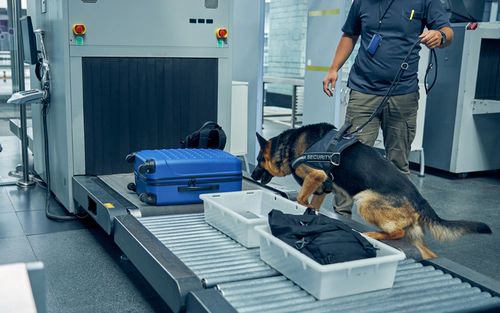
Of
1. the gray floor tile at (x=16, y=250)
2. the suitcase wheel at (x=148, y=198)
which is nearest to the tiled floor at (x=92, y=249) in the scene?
the gray floor tile at (x=16, y=250)

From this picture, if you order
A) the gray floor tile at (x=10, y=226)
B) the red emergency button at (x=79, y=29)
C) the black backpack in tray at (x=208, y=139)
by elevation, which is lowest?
the gray floor tile at (x=10, y=226)

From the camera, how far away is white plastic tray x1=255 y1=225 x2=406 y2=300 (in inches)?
67.9

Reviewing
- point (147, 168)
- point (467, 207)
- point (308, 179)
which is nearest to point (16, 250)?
point (147, 168)

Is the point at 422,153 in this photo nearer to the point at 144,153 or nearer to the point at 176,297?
the point at 144,153

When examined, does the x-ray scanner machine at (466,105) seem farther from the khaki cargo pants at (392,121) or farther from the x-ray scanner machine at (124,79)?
the x-ray scanner machine at (124,79)

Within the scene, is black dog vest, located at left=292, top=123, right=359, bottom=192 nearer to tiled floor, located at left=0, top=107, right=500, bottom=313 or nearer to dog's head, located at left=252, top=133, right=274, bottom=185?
dog's head, located at left=252, top=133, right=274, bottom=185

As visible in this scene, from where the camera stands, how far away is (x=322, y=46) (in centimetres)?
524

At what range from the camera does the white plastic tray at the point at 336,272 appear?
1726 mm

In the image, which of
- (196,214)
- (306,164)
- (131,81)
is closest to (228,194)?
(196,214)

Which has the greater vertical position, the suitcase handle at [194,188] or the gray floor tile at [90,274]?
the suitcase handle at [194,188]

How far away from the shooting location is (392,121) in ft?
9.60

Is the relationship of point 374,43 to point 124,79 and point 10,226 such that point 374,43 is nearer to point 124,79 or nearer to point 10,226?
point 124,79

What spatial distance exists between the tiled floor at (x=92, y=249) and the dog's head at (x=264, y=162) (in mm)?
909

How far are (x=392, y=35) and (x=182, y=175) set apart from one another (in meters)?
1.40
